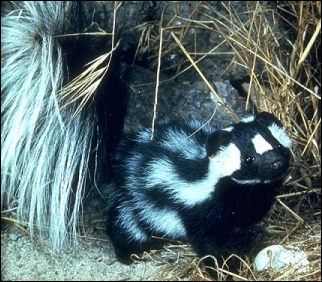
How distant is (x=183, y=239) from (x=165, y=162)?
0.37 m

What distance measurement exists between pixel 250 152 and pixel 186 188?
0.37 m

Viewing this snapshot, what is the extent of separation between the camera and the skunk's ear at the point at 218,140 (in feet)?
9.32

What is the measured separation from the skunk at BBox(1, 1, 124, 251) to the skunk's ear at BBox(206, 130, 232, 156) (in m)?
0.47

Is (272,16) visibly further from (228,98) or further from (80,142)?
(80,142)

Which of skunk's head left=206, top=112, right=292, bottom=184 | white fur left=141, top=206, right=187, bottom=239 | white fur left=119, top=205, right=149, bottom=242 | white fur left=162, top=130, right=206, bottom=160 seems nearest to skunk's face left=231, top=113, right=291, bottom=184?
skunk's head left=206, top=112, right=292, bottom=184

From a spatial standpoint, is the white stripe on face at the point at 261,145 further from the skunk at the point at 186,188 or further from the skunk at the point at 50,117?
the skunk at the point at 50,117

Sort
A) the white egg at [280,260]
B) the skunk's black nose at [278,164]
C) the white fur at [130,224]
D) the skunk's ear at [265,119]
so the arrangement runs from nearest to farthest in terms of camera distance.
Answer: the skunk's black nose at [278,164], the skunk's ear at [265,119], the white egg at [280,260], the white fur at [130,224]

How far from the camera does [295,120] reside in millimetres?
3600

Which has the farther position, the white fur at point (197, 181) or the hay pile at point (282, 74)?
the hay pile at point (282, 74)

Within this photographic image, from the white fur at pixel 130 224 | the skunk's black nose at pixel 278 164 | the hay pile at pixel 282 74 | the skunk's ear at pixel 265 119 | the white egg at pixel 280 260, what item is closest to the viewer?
the skunk's black nose at pixel 278 164

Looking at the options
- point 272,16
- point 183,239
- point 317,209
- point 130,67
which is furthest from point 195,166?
point 272,16

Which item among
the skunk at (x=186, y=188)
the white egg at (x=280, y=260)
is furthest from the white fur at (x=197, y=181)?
the white egg at (x=280, y=260)

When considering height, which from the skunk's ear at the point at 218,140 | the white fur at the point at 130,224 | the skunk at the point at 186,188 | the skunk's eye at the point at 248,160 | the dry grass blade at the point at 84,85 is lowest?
the white fur at the point at 130,224

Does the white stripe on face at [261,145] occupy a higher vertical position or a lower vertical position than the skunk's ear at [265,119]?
lower
